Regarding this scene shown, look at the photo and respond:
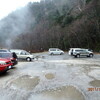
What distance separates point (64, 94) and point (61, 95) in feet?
0.56

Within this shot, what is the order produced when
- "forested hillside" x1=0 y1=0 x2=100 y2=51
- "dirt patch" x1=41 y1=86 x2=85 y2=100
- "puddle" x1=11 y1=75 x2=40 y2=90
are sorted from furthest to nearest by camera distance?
"forested hillside" x1=0 y1=0 x2=100 y2=51 < "puddle" x1=11 y1=75 x2=40 y2=90 < "dirt patch" x1=41 y1=86 x2=85 y2=100

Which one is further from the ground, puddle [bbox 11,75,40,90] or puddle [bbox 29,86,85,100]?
puddle [bbox 11,75,40,90]

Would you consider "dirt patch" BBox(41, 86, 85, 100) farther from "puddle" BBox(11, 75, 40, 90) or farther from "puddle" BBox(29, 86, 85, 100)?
"puddle" BBox(11, 75, 40, 90)

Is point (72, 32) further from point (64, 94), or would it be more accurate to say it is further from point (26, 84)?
point (64, 94)

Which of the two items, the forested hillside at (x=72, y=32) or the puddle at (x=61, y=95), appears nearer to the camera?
the puddle at (x=61, y=95)

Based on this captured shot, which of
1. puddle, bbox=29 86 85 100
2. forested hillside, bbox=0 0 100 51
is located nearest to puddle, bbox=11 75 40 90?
puddle, bbox=29 86 85 100

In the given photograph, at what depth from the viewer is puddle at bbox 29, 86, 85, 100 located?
480cm

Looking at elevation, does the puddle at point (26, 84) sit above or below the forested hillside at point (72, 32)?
below

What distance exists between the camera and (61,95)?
5012 mm

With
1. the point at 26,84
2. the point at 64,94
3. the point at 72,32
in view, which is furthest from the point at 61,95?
the point at 72,32

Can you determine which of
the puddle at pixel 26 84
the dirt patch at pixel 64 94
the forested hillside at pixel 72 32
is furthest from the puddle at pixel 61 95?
the forested hillside at pixel 72 32

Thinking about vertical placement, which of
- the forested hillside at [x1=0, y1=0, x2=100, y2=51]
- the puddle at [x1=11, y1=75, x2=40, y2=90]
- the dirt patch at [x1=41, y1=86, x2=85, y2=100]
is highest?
the forested hillside at [x1=0, y1=0, x2=100, y2=51]

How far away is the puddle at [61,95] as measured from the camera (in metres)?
4.80

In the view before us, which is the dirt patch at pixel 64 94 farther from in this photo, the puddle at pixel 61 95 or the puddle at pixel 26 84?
the puddle at pixel 26 84
